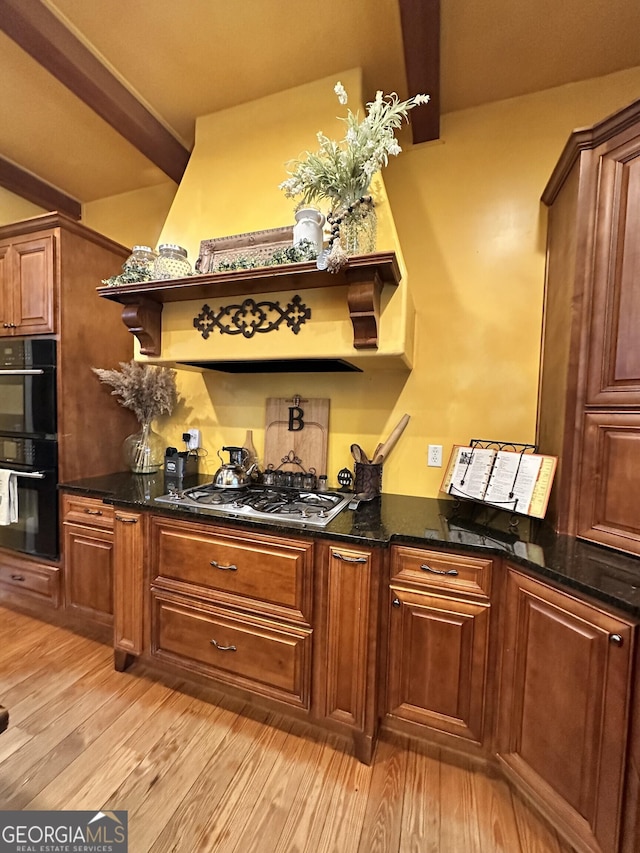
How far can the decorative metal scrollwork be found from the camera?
165cm

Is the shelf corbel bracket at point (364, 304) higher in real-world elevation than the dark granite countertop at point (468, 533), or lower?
higher

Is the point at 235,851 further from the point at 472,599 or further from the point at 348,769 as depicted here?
the point at 472,599

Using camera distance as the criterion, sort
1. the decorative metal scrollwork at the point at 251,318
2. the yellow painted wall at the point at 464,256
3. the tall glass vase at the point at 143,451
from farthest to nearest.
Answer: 1. the tall glass vase at the point at 143,451
2. the yellow painted wall at the point at 464,256
3. the decorative metal scrollwork at the point at 251,318

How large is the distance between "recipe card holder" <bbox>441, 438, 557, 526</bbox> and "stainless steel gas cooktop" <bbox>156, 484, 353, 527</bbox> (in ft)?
1.82

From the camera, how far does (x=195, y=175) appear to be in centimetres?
194

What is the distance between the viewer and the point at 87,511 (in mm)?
2016

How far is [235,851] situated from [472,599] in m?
1.08

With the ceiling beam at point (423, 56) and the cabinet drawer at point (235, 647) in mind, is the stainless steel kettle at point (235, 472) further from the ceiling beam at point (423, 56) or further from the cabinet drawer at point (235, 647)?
the ceiling beam at point (423, 56)

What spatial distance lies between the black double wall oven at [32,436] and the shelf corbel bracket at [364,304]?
69.5 inches

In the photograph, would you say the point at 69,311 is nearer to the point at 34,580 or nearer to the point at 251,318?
the point at 251,318

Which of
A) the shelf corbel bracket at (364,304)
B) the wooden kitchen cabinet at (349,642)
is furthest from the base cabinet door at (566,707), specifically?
the shelf corbel bracket at (364,304)

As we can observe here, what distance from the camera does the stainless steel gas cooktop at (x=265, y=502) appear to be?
1570 millimetres

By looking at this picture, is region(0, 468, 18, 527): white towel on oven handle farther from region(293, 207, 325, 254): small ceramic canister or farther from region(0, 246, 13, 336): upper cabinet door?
region(293, 207, 325, 254): small ceramic canister

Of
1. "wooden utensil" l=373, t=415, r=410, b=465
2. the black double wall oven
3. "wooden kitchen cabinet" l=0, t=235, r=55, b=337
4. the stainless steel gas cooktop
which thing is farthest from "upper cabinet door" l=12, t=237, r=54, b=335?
"wooden utensil" l=373, t=415, r=410, b=465
